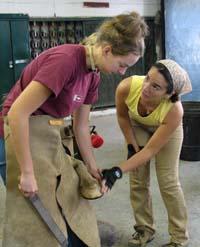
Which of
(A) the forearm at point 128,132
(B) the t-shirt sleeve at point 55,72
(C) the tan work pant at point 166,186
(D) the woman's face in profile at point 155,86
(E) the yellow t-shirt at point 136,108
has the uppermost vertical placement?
(B) the t-shirt sleeve at point 55,72

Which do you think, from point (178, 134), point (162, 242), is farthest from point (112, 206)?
point (178, 134)

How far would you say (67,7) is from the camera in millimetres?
6238

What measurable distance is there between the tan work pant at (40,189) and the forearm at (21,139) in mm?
107

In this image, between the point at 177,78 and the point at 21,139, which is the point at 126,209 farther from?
the point at 21,139

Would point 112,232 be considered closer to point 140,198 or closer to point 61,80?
point 140,198

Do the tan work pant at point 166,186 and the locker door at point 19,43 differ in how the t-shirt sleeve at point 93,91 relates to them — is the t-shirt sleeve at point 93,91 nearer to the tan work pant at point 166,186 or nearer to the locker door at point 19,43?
the tan work pant at point 166,186

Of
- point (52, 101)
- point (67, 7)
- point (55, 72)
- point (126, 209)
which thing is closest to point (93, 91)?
point (52, 101)

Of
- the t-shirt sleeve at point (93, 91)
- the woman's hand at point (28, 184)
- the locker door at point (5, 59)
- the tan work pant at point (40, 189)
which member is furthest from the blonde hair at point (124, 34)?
the locker door at point (5, 59)

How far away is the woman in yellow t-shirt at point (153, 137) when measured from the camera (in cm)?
201

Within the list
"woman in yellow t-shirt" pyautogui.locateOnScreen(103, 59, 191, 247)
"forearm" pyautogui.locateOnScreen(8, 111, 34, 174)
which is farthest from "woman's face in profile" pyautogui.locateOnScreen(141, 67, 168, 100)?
"forearm" pyautogui.locateOnScreen(8, 111, 34, 174)

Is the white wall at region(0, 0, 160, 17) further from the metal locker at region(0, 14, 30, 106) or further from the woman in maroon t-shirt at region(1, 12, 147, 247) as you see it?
the woman in maroon t-shirt at region(1, 12, 147, 247)

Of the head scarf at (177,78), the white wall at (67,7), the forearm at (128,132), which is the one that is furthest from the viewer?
the white wall at (67,7)

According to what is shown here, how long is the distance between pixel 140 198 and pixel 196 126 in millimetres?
1845

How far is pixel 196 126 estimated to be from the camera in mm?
4074
